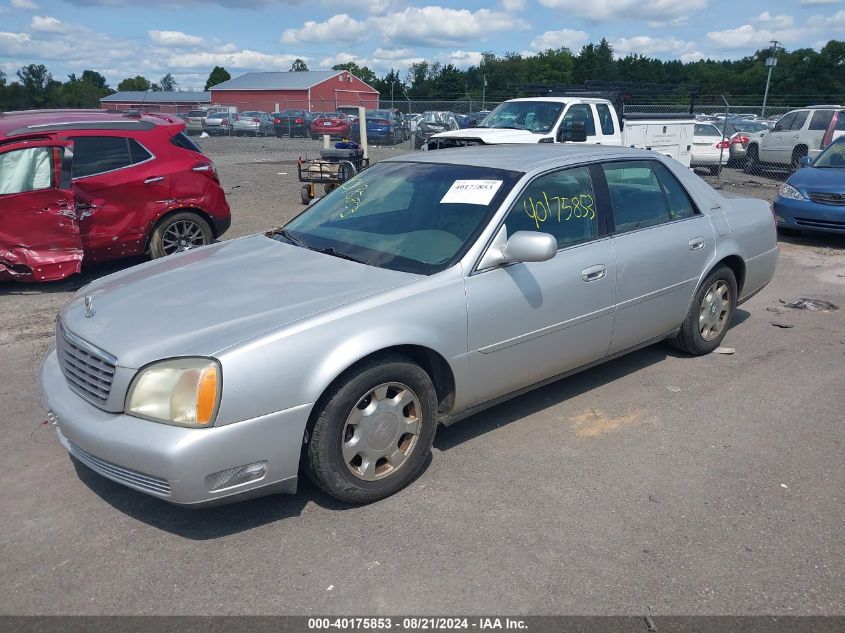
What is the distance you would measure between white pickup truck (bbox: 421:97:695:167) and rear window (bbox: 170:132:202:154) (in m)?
4.96

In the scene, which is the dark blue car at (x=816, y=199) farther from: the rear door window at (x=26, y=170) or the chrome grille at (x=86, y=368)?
the chrome grille at (x=86, y=368)

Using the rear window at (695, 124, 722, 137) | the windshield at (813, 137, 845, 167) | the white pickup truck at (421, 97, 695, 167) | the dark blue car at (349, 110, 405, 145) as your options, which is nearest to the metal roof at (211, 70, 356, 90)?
the dark blue car at (349, 110, 405, 145)

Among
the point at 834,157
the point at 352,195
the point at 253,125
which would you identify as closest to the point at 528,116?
the point at 834,157

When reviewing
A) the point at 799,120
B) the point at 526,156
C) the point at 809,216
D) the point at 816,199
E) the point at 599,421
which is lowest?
the point at 599,421

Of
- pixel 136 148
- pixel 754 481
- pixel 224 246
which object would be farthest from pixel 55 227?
pixel 754 481

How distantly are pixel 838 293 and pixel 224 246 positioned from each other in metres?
6.56

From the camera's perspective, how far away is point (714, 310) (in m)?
5.59

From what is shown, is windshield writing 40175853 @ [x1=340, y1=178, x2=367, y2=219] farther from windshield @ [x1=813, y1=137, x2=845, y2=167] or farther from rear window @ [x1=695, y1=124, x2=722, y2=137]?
rear window @ [x1=695, y1=124, x2=722, y2=137]

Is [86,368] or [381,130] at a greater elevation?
[86,368]

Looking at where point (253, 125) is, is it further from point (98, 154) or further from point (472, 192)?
point (472, 192)

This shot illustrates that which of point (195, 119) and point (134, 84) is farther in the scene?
point (134, 84)

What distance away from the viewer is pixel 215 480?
3.04m

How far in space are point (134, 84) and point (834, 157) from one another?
374 ft

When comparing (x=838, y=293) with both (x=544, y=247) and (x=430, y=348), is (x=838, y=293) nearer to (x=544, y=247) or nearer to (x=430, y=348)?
(x=544, y=247)
